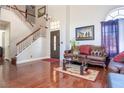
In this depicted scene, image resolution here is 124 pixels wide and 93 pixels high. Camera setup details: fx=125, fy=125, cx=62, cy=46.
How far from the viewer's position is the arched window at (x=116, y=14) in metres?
5.47

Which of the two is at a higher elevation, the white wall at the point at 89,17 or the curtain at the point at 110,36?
the white wall at the point at 89,17

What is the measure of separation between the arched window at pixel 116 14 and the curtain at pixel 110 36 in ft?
0.87

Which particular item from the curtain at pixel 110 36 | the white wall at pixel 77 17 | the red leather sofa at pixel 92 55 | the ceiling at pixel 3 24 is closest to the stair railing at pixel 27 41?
the ceiling at pixel 3 24

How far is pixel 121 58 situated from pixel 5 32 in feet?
22.6

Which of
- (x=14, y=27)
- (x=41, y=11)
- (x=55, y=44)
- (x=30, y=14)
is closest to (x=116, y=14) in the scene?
(x=55, y=44)

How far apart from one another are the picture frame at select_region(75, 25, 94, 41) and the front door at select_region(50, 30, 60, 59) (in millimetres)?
1341

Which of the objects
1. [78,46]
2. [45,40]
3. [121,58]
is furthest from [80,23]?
[121,58]

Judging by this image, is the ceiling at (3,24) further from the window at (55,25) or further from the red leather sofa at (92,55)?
the red leather sofa at (92,55)

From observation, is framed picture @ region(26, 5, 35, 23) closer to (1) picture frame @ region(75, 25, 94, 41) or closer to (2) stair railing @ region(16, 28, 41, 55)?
(2) stair railing @ region(16, 28, 41, 55)

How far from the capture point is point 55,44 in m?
7.84

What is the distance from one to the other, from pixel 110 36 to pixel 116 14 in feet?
3.36

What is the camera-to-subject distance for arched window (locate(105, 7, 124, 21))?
547 cm

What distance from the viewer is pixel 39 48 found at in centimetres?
792
